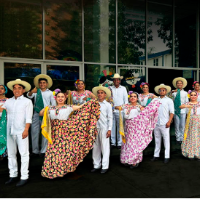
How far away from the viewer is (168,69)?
9.62 metres

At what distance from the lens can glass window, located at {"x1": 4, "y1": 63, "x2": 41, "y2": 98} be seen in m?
6.46

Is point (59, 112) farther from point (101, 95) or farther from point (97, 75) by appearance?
point (97, 75)

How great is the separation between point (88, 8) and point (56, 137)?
5723 mm

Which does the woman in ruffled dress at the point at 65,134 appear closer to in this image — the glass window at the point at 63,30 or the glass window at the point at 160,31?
the glass window at the point at 63,30

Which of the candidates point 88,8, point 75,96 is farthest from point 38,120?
point 88,8

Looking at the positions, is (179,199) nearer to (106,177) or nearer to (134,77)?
(106,177)

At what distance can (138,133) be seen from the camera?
4.86m

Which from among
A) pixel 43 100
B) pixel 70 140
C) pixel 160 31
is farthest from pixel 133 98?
pixel 160 31

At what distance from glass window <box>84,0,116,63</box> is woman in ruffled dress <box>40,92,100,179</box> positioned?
405 centimetres

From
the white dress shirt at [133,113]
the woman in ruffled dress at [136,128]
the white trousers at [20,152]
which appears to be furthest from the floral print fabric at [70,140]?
the woman in ruffled dress at [136,128]

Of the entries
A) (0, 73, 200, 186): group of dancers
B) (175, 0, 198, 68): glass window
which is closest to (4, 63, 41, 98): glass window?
(0, 73, 200, 186): group of dancers

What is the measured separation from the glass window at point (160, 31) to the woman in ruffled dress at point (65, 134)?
5.90 metres

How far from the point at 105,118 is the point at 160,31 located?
21.3ft

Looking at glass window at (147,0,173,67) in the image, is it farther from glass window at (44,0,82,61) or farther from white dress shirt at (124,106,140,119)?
white dress shirt at (124,106,140,119)
